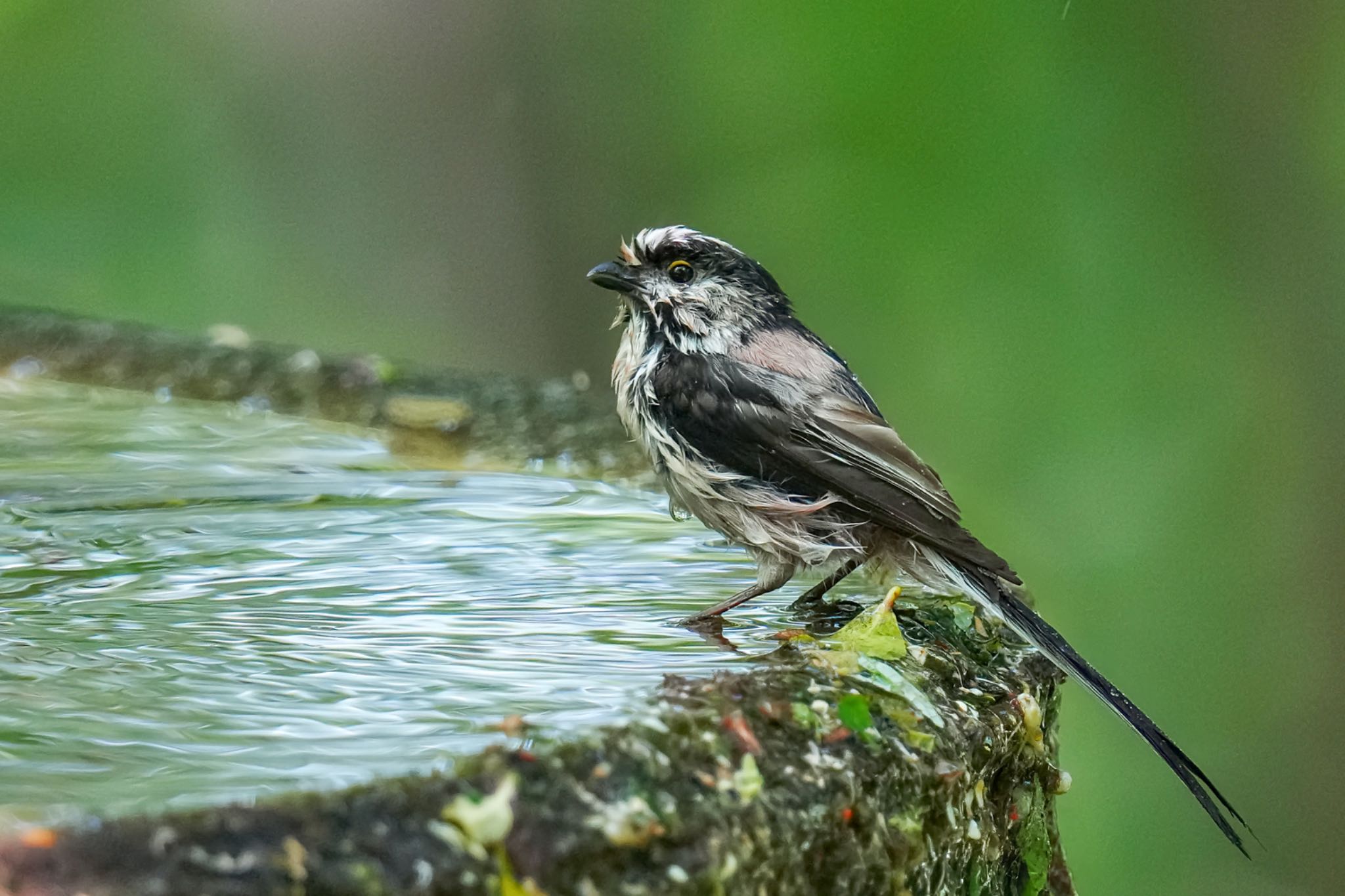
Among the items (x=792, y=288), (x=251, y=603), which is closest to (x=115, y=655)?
(x=251, y=603)

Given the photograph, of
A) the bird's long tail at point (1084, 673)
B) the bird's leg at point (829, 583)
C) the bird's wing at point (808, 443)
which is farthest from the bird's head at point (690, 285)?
the bird's long tail at point (1084, 673)

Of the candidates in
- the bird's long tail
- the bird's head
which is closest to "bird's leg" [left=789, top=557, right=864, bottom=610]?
the bird's long tail

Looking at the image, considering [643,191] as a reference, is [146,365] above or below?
below

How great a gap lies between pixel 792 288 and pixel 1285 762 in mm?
4137

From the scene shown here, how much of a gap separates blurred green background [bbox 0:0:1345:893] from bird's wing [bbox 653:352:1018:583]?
190 inches

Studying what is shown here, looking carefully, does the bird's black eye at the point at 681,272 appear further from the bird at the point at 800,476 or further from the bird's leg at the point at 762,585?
the bird's leg at the point at 762,585

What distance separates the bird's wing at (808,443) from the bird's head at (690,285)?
276 millimetres

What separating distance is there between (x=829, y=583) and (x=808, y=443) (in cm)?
34

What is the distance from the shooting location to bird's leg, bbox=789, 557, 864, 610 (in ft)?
10.5

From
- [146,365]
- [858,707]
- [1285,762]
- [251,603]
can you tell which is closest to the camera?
[858,707]

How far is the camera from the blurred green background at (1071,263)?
788 cm

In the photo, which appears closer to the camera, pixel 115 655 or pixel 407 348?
pixel 115 655

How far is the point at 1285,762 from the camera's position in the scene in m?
8.00

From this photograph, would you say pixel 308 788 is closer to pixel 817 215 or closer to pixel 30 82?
pixel 817 215
